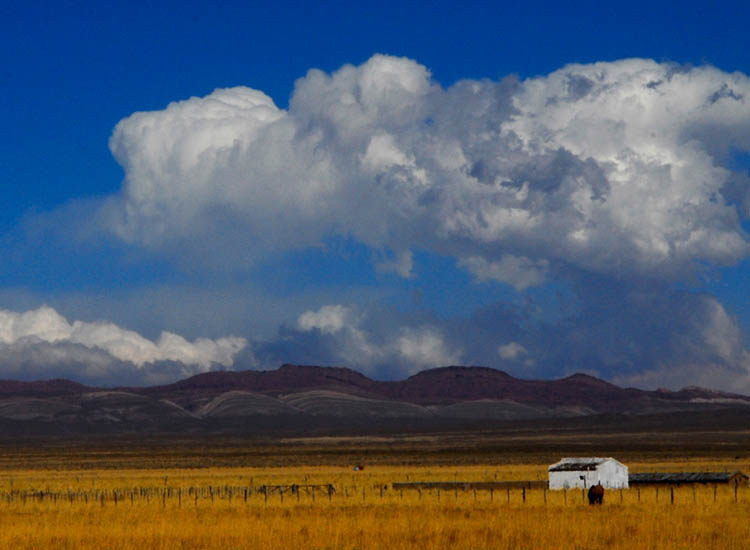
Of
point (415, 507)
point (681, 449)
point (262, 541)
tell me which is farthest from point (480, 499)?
point (681, 449)

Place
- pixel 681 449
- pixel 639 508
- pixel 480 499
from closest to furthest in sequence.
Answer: pixel 639 508 → pixel 480 499 → pixel 681 449

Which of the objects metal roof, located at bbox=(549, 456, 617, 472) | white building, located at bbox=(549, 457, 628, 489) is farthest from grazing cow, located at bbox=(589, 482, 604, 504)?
metal roof, located at bbox=(549, 456, 617, 472)

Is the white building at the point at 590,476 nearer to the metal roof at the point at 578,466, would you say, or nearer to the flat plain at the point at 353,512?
the metal roof at the point at 578,466

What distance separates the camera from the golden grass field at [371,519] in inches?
1330

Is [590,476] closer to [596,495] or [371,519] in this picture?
[596,495]

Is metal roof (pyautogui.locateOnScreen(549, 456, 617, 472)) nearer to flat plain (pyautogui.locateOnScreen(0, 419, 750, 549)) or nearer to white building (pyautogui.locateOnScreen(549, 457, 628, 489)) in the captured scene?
white building (pyautogui.locateOnScreen(549, 457, 628, 489))

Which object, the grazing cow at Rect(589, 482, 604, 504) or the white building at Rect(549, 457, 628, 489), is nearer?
the grazing cow at Rect(589, 482, 604, 504)

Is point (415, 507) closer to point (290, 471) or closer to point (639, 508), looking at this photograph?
point (639, 508)

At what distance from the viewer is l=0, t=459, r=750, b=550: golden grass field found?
3378 cm

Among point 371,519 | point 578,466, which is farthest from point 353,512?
point 578,466

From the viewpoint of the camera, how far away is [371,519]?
40.9 meters

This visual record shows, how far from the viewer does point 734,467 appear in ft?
288

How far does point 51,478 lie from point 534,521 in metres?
56.8

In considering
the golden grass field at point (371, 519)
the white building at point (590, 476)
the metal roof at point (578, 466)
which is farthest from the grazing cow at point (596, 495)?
the metal roof at point (578, 466)
